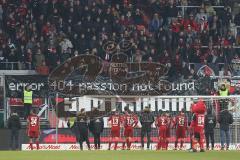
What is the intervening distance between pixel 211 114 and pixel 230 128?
136 centimetres

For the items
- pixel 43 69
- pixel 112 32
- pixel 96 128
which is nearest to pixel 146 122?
pixel 96 128

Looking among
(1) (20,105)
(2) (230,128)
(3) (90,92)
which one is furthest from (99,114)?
(2) (230,128)

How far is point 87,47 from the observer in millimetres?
39531

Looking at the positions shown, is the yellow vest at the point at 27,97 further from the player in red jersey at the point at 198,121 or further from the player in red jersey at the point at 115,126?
the player in red jersey at the point at 198,121

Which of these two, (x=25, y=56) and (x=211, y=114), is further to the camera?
(x=25, y=56)

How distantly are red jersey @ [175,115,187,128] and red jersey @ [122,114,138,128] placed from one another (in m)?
1.77

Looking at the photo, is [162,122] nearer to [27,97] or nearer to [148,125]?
[148,125]

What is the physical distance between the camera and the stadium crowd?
3891cm

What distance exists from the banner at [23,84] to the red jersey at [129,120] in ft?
12.5

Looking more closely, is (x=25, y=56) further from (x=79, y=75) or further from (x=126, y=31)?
(x=126, y=31)

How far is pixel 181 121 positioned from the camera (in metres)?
34.8

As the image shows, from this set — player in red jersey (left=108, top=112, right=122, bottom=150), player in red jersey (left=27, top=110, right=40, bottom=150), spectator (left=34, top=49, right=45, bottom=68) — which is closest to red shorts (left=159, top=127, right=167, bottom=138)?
player in red jersey (left=108, top=112, right=122, bottom=150)

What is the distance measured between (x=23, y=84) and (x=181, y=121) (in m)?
7.10

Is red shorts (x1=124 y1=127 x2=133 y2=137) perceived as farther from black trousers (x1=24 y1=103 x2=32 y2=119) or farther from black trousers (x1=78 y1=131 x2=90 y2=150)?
black trousers (x1=24 y1=103 x2=32 y2=119)
